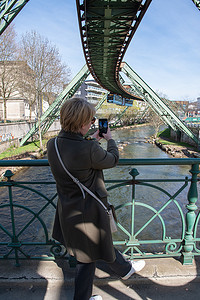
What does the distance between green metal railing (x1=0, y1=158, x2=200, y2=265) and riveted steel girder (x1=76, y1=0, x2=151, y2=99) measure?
6.67 meters

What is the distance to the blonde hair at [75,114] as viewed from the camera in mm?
1407

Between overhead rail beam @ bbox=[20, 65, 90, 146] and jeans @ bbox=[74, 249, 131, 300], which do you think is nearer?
jeans @ bbox=[74, 249, 131, 300]

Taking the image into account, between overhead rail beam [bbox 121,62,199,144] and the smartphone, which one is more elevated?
overhead rail beam [bbox 121,62,199,144]

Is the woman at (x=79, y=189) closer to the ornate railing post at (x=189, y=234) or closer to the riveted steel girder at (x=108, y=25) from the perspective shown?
the ornate railing post at (x=189, y=234)

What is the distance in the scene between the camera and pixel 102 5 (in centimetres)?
884

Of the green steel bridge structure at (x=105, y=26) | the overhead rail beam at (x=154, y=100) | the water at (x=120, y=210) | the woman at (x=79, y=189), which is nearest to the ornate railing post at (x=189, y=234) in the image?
the woman at (x=79, y=189)

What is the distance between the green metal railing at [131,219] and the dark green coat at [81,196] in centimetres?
53

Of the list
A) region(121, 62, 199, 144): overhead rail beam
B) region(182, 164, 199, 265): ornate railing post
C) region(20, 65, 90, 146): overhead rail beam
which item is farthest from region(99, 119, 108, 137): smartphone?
region(121, 62, 199, 144): overhead rail beam

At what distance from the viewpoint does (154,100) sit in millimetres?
23719

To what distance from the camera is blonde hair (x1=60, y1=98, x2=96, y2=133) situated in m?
1.41

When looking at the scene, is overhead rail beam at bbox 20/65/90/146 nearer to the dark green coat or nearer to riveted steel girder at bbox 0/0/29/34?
riveted steel girder at bbox 0/0/29/34

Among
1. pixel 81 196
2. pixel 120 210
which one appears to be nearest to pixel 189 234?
pixel 81 196

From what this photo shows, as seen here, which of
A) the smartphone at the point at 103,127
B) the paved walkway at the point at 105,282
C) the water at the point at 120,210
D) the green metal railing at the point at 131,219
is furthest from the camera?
the water at the point at 120,210

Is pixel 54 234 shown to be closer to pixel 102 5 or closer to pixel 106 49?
pixel 102 5
